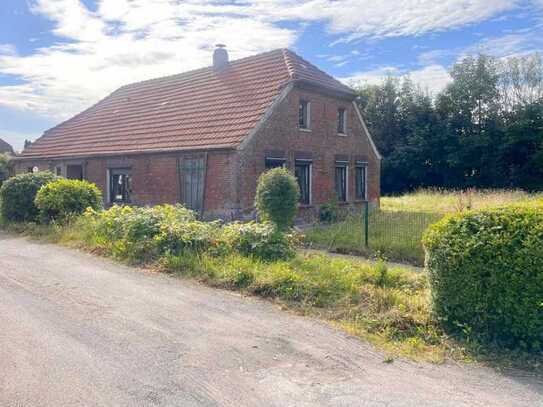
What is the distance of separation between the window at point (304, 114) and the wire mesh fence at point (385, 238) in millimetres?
5987

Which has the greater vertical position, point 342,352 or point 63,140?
point 63,140

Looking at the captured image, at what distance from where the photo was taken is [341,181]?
20031 mm

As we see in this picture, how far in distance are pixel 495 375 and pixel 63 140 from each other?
76.0ft

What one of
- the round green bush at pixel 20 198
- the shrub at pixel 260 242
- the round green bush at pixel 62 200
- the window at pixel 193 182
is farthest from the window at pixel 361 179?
the round green bush at pixel 20 198

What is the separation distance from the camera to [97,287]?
24.8 feet

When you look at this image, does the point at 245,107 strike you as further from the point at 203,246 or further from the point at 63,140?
the point at 63,140

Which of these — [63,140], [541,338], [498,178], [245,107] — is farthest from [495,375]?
[498,178]

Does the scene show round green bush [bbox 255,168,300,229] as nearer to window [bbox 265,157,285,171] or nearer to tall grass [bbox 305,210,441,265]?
tall grass [bbox 305,210,441,265]

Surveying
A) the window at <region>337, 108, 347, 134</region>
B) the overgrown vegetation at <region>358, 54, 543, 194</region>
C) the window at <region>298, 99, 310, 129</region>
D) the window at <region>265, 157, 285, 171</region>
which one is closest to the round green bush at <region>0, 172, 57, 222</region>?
the window at <region>265, 157, 285, 171</region>

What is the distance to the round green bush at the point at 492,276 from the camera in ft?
15.9

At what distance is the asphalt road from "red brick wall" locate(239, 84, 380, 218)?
8974mm

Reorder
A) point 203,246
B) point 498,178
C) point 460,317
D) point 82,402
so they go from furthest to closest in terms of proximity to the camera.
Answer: point 498,178, point 203,246, point 460,317, point 82,402

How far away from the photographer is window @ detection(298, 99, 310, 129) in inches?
707

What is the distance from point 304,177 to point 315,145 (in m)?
1.42
